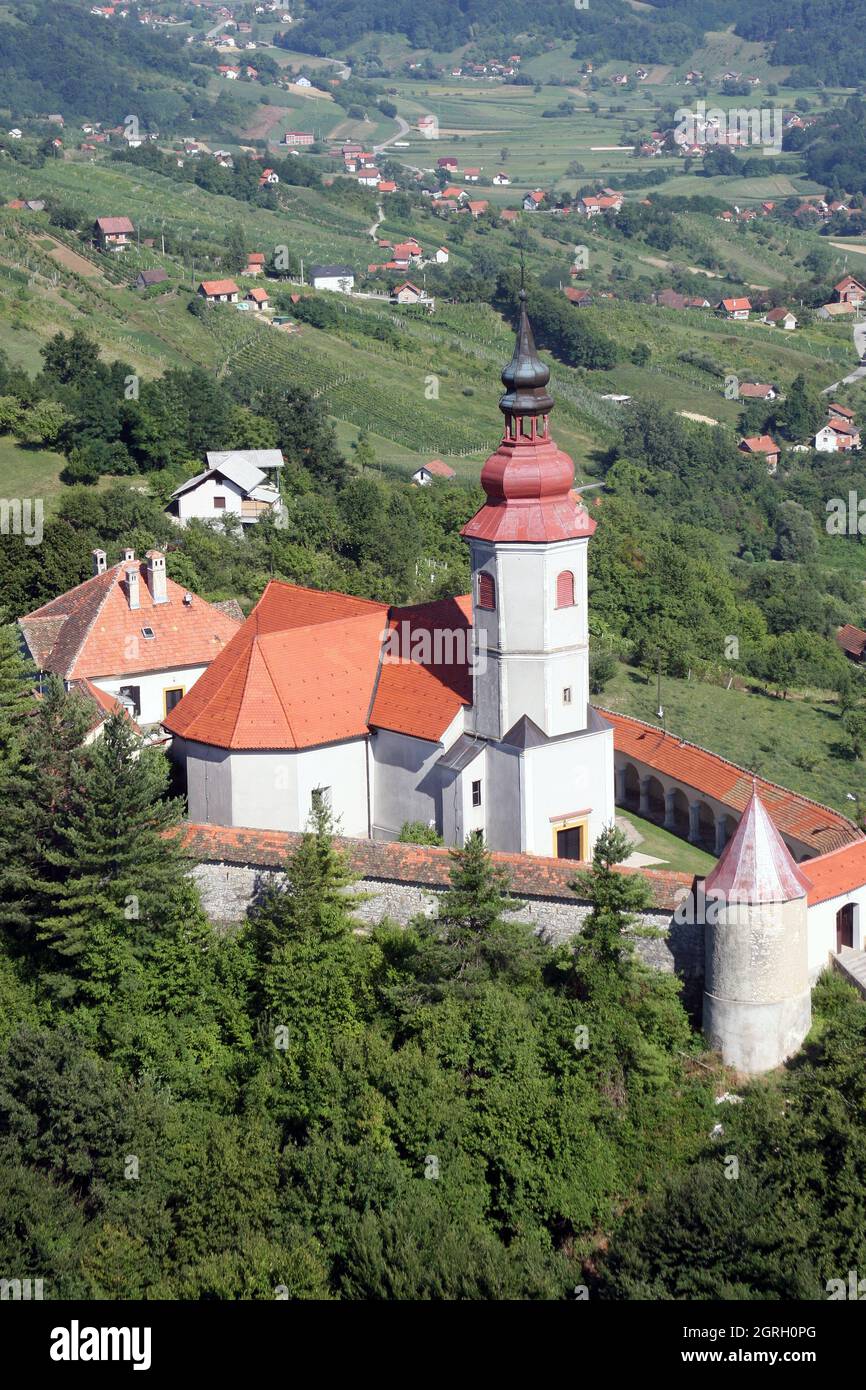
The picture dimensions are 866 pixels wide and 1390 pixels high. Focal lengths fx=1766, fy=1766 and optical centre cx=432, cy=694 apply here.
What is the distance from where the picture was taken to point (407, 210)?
179 m

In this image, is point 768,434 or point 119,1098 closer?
point 119,1098

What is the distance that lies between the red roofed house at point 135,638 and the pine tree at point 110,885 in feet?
24.1

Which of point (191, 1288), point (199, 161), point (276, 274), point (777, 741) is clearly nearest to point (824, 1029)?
point (191, 1288)

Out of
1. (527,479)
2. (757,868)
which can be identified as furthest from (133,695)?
(757,868)

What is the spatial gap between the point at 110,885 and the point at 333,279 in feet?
338

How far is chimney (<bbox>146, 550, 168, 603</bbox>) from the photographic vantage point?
47694mm

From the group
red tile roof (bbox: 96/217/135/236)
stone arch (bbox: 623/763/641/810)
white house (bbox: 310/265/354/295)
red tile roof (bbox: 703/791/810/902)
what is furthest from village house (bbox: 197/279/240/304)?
red tile roof (bbox: 703/791/810/902)

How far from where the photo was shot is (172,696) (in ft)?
155

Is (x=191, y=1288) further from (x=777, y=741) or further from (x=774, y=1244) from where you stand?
(x=777, y=741)

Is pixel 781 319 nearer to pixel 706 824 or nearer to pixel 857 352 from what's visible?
pixel 857 352

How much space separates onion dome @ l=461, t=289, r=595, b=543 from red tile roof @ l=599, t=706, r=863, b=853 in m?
8.76

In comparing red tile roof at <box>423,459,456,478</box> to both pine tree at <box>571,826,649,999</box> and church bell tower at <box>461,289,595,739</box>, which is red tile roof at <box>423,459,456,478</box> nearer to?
church bell tower at <box>461,289,595,739</box>

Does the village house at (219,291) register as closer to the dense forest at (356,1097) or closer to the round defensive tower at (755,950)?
the dense forest at (356,1097)
